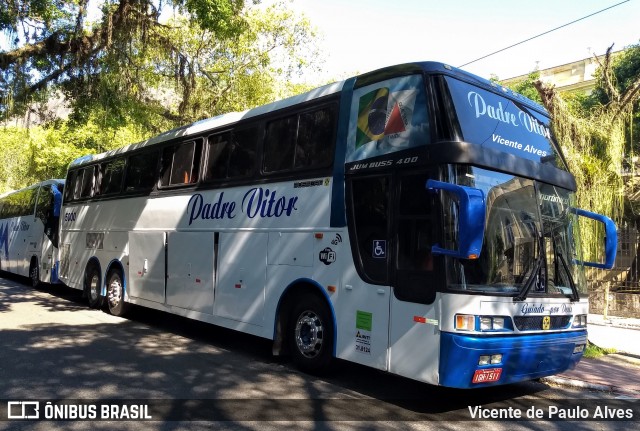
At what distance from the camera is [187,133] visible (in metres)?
9.85

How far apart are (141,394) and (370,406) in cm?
253

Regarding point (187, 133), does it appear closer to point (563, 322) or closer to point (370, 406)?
point (370, 406)

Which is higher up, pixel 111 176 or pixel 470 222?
pixel 111 176

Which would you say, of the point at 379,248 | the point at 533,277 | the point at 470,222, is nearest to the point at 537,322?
the point at 533,277

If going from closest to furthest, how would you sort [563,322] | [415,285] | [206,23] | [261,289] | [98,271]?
[415,285] → [563,322] → [261,289] → [206,23] → [98,271]

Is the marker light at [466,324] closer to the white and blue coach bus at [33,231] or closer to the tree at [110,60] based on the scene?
the tree at [110,60]

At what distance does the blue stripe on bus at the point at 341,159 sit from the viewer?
6539mm

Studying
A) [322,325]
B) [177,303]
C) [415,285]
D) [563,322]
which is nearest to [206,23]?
[177,303]

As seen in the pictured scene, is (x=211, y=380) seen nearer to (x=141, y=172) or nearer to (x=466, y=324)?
(x=466, y=324)

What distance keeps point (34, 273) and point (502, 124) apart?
15973mm

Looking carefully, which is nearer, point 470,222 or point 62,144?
point 470,222

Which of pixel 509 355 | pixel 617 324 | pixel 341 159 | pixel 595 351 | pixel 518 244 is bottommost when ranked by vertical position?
pixel 595 351

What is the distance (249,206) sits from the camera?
26.7 ft

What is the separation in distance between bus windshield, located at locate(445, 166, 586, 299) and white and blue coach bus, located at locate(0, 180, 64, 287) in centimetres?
1327
